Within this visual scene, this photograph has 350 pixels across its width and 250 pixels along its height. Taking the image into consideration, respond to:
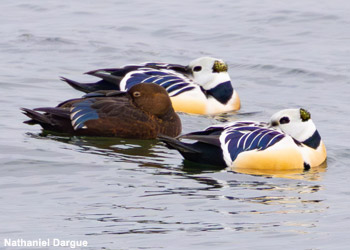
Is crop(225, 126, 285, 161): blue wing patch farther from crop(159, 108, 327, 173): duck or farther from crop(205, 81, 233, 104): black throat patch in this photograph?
crop(205, 81, 233, 104): black throat patch

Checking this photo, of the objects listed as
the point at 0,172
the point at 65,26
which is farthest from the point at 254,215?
the point at 65,26

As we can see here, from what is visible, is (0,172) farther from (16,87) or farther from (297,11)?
(297,11)

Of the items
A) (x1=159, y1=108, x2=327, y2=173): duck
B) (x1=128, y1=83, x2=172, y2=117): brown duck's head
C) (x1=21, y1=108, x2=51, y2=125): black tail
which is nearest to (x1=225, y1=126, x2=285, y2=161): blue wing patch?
(x1=159, y1=108, x2=327, y2=173): duck

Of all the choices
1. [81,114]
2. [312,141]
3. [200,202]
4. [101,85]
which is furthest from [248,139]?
[101,85]

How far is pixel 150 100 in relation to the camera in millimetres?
12531

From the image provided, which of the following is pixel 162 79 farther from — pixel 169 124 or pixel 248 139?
pixel 248 139

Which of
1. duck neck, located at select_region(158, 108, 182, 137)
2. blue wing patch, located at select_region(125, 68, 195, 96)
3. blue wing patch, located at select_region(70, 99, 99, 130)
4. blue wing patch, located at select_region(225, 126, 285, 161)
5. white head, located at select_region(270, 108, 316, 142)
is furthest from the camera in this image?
blue wing patch, located at select_region(125, 68, 195, 96)

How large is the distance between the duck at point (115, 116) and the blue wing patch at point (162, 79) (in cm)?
170

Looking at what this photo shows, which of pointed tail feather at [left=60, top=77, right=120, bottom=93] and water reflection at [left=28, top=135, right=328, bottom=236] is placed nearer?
water reflection at [left=28, top=135, right=328, bottom=236]

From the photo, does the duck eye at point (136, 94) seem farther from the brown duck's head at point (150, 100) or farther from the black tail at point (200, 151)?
the black tail at point (200, 151)

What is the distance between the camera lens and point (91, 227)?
822 centimetres

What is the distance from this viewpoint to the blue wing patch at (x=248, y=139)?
1074 cm

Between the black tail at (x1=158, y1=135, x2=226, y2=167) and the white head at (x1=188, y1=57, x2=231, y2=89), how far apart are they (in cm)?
407

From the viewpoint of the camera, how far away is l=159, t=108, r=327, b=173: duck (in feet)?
35.3
